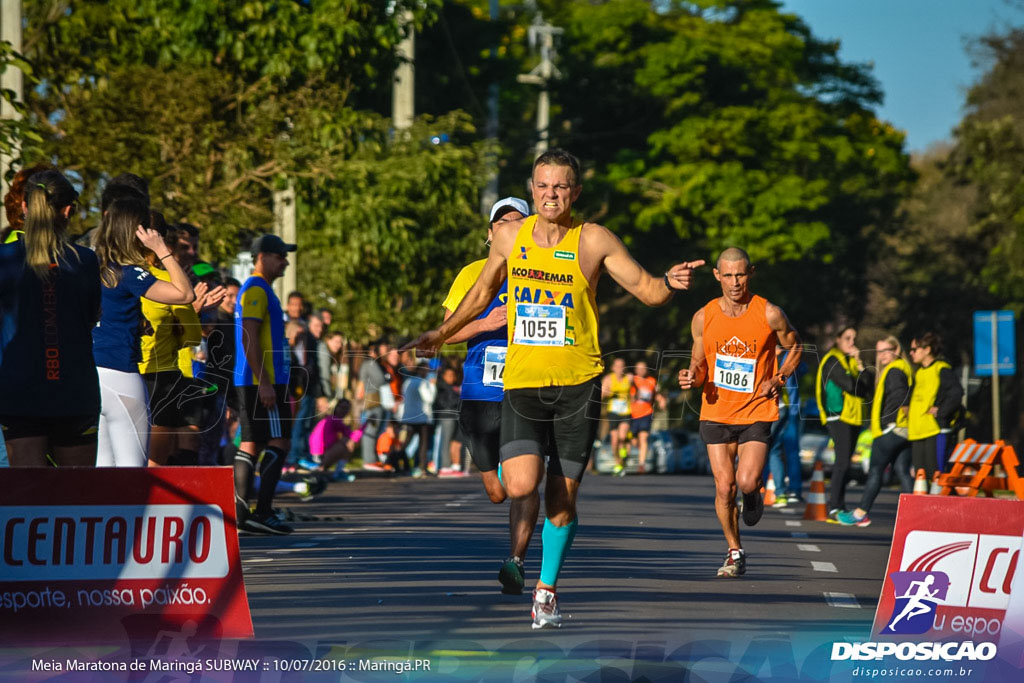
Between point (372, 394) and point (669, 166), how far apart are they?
2108 centimetres

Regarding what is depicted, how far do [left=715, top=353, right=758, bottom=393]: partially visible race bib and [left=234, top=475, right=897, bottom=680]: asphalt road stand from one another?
1164 mm

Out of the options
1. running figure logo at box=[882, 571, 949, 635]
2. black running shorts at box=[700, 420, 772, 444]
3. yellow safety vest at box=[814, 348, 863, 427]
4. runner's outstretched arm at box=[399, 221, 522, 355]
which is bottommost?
running figure logo at box=[882, 571, 949, 635]

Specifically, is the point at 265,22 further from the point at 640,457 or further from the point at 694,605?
the point at 694,605

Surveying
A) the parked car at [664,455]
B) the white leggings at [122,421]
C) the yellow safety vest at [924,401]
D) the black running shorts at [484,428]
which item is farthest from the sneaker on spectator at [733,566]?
the parked car at [664,455]

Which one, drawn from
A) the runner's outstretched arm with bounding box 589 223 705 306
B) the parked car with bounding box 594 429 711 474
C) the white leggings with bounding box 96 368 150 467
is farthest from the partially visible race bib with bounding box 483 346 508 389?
the parked car with bounding box 594 429 711 474

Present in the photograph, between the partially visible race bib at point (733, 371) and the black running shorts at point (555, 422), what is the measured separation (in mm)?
3353

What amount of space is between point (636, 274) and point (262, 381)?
468 centimetres

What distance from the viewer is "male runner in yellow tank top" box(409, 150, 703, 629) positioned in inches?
312

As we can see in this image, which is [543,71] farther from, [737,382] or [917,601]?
[917,601]

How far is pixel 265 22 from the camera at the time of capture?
67.7 ft

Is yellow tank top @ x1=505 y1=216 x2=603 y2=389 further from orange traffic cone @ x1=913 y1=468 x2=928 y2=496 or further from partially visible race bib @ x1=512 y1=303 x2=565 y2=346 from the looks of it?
orange traffic cone @ x1=913 y1=468 x2=928 y2=496

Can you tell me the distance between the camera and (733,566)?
1082 centimetres

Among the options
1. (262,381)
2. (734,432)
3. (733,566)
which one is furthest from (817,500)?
(262,381)

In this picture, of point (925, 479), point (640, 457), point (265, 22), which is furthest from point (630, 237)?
point (925, 479)
